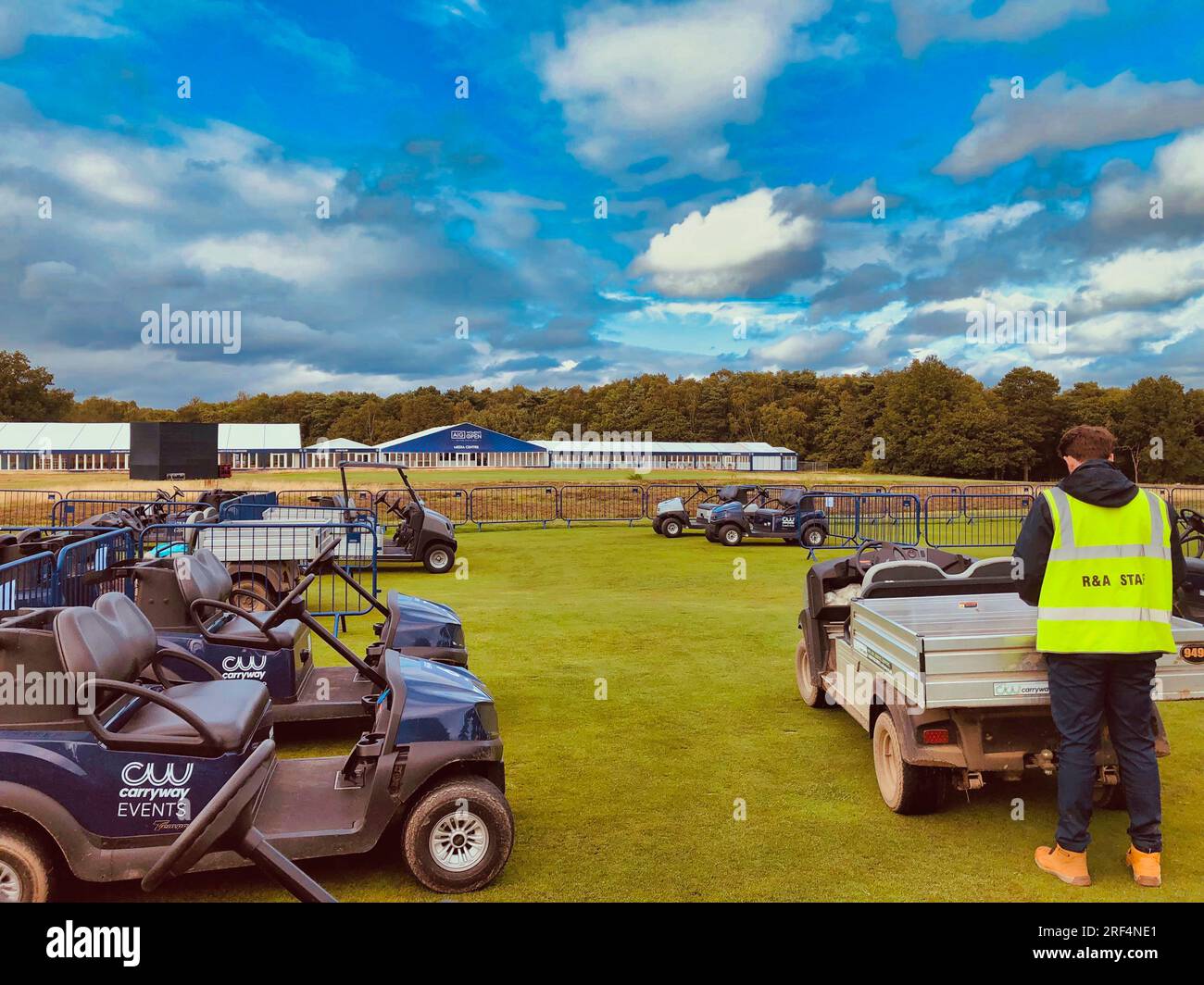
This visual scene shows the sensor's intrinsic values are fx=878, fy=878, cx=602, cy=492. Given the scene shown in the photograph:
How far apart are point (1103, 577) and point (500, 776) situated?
3.05 m

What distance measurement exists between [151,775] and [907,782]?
374cm

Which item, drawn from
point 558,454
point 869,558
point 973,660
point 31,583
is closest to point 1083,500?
point 973,660

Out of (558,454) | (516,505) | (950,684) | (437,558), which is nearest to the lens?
(950,684)

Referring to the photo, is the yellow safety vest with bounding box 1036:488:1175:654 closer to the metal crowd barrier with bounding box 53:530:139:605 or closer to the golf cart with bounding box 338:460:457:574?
the metal crowd barrier with bounding box 53:530:139:605

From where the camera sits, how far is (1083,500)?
13.6ft

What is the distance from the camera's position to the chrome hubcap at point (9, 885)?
347 cm

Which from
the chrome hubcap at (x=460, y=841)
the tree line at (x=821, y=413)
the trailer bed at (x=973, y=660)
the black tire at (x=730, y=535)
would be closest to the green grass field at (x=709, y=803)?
the chrome hubcap at (x=460, y=841)

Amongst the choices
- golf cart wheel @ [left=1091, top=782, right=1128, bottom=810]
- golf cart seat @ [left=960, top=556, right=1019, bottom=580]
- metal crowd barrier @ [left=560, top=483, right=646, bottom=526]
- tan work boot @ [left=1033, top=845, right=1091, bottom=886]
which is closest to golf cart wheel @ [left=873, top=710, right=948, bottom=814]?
tan work boot @ [left=1033, top=845, right=1091, bottom=886]

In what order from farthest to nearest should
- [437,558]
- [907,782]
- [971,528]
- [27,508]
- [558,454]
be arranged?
[558,454], [27,508], [971,528], [437,558], [907,782]

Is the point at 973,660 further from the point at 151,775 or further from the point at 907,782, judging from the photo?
the point at 151,775

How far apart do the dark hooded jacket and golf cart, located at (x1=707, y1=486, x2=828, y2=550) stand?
16.7m

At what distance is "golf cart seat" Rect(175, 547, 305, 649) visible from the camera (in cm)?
571
